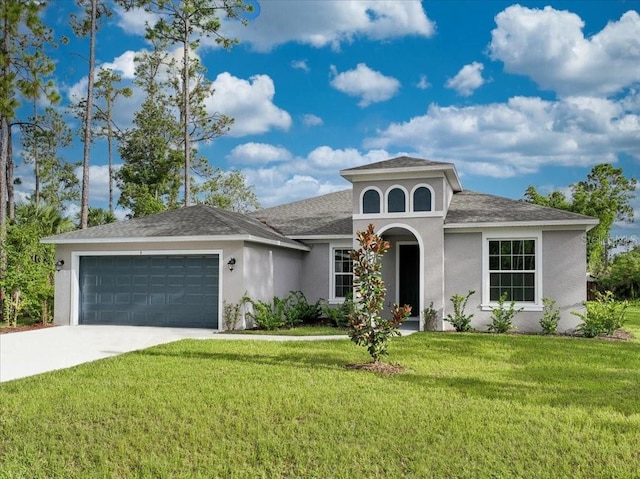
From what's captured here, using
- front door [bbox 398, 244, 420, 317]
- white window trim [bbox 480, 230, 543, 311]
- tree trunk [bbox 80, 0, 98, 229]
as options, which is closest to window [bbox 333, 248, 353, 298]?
front door [bbox 398, 244, 420, 317]

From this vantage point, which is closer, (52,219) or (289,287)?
(289,287)

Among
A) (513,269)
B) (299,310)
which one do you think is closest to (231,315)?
(299,310)

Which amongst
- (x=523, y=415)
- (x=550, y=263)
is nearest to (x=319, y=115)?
(x=550, y=263)

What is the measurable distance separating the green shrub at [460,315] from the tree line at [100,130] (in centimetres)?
1165

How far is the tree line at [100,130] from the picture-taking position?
709 inches

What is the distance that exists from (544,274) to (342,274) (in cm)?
593

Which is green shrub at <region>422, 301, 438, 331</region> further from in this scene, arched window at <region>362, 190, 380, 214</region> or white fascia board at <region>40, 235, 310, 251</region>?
white fascia board at <region>40, 235, 310, 251</region>

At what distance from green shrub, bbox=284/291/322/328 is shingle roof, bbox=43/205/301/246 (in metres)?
1.70

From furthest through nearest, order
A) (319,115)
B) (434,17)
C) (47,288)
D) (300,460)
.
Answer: (319,115), (434,17), (47,288), (300,460)

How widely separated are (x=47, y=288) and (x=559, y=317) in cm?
1436

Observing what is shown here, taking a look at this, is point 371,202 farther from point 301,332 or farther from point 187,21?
point 187,21

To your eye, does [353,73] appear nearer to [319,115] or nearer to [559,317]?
[319,115]

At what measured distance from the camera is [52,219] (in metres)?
21.1

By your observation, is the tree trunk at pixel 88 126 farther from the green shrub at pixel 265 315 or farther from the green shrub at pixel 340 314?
the green shrub at pixel 340 314
